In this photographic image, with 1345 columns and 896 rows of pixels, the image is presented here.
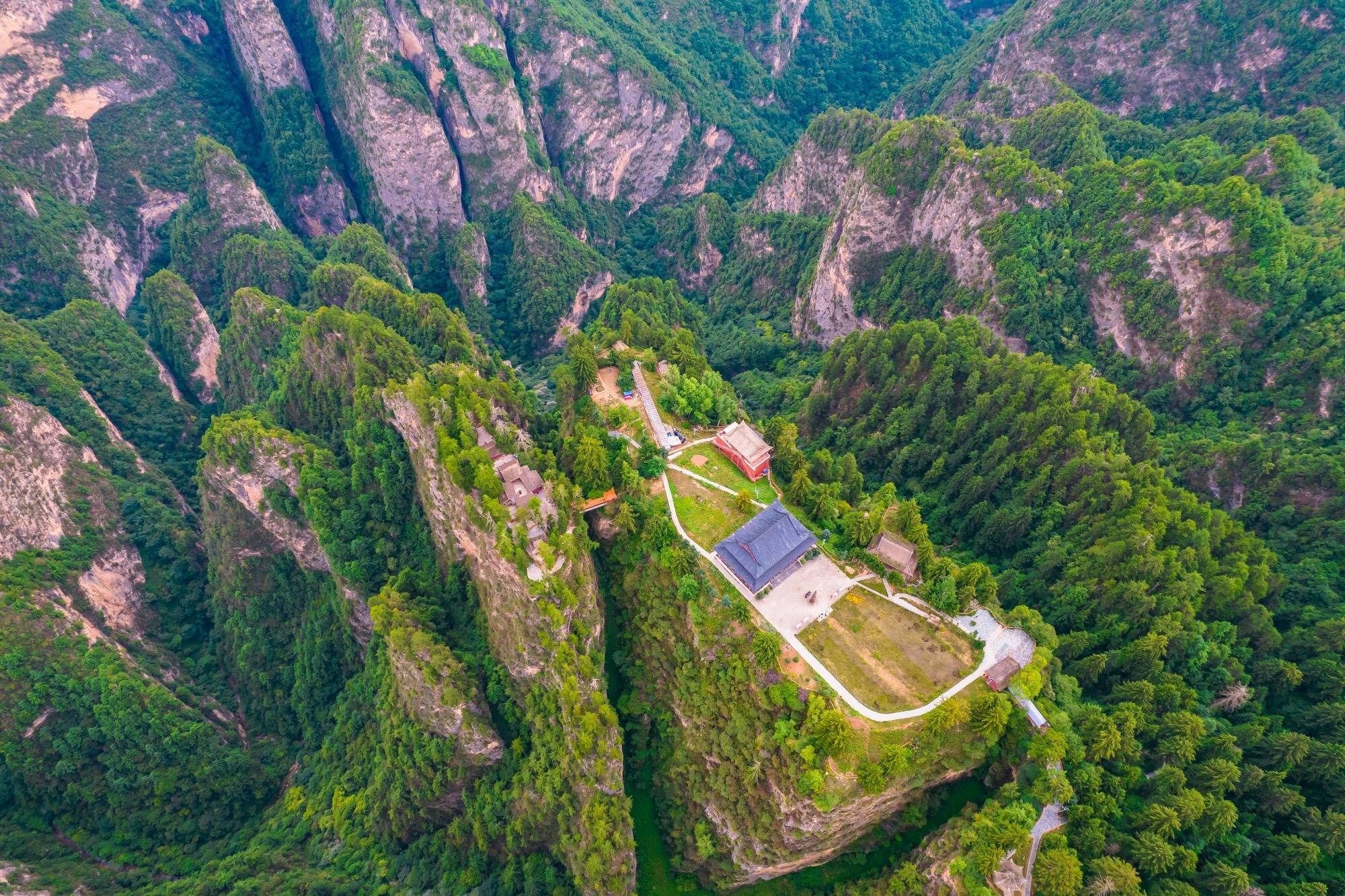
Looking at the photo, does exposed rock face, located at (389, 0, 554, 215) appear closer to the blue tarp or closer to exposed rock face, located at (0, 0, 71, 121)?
exposed rock face, located at (0, 0, 71, 121)

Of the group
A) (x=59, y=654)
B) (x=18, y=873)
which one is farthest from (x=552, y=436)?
(x=18, y=873)

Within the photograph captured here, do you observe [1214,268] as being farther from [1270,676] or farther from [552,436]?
[552,436]

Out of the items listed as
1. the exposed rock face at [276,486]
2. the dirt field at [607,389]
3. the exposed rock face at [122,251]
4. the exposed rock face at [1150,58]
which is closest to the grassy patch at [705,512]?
the dirt field at [607,389]

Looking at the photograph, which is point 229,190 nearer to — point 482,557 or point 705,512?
point 482,557

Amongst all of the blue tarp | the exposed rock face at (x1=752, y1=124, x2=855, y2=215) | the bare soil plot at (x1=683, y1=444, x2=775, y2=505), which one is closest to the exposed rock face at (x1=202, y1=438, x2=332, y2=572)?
the bare soil plot at (x1=683, y1=444, x2=775, y2=505)

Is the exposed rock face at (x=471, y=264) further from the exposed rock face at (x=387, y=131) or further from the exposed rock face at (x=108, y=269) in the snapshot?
the exposed rock face at (x=108, y=269)
